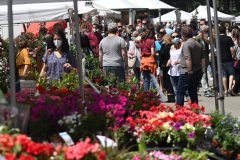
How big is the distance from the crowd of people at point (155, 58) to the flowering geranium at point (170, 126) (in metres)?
5.86

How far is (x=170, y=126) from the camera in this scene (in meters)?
6.83

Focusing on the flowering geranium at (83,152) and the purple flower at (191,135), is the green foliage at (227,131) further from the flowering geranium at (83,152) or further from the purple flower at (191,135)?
the flowering geranium at (83,152)

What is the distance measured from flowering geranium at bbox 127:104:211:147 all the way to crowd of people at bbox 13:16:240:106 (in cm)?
586

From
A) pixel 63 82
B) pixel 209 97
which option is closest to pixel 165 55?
pixel 209 97

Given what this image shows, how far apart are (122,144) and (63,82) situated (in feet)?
16.9

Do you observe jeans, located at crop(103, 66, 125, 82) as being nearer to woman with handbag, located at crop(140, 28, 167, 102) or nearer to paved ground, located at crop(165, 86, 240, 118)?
paved ground, located at crop(165, 86, 240, 118)

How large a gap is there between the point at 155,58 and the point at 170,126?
10245 mm

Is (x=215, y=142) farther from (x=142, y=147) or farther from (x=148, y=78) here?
(x=148, y=78)

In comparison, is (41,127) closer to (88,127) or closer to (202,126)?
(88,127)

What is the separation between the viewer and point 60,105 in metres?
6.84

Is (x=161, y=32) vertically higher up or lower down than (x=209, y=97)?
higher up

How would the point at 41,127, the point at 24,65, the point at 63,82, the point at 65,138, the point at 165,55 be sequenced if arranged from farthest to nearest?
the point at 165,55 → the point at 24,65 → the point at 63,82 → the point at 41,127 → the point at 65,138

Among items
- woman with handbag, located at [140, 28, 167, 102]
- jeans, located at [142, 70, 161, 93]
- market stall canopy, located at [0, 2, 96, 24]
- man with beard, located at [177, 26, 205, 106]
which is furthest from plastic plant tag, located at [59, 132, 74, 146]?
jeans, located at [142, 70, 161, 93]

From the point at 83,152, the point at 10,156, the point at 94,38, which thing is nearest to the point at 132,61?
the point at 94,38
